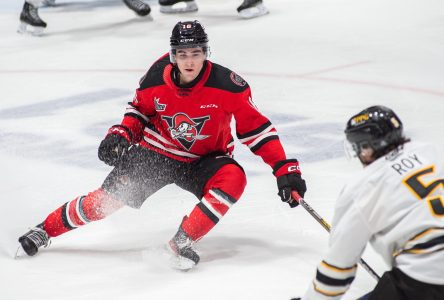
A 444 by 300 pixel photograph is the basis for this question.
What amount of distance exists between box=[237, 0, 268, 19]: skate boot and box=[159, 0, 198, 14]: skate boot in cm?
67

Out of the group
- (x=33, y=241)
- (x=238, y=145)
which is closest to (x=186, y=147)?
(x=33, y=241)

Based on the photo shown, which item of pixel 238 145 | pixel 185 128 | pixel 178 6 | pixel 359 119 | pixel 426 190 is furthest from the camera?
pixel 178 6

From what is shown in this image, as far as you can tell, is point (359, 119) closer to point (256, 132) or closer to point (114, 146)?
point (256, 132)

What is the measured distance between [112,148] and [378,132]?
134cm

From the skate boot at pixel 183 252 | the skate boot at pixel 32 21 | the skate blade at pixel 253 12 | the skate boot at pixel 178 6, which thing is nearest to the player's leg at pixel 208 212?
the skate boot at pixel 183 252

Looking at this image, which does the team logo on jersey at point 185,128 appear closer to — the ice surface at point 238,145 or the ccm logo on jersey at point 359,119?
the ice surface at point 238,145

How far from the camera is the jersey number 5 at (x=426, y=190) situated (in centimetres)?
193

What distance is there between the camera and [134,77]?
604 cm

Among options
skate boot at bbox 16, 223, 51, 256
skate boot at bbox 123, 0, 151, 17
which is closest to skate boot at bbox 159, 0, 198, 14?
skate boot at bbox 123, 0, 151, 17

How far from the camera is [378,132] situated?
2021 millimetres

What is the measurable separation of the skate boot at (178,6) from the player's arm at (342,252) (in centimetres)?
650

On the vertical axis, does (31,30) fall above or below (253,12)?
below

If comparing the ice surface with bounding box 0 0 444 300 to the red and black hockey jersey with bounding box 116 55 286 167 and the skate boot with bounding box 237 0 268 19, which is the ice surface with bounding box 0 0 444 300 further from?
the red and black hockey jersey with bounding box 116 55 286 167

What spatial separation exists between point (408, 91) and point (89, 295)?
306cm
